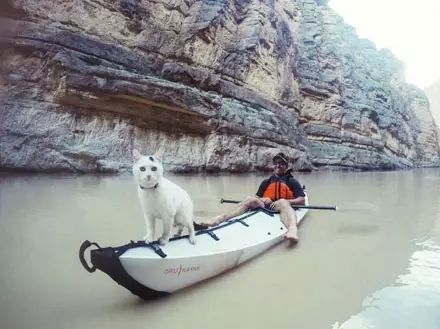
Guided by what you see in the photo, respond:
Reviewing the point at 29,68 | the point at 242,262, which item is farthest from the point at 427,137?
the point at 242,262

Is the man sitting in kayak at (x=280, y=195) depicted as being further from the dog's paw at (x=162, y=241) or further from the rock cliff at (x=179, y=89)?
the rock cliff at (x=179, y=89)

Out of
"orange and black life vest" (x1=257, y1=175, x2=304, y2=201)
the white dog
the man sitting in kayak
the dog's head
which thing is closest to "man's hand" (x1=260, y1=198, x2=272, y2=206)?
the man sitting in kayak

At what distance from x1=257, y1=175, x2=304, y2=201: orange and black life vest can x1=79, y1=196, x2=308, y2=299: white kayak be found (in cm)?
65

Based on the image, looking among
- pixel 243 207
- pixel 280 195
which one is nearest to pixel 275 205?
pixel 280 195

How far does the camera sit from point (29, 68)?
587 cm

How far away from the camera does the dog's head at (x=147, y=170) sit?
1.27 meters

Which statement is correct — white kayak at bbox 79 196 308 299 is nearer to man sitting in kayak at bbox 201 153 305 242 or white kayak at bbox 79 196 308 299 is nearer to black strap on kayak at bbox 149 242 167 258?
black strap on kayak at bbox 149 242 167 258

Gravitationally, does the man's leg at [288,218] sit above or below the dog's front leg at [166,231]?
below

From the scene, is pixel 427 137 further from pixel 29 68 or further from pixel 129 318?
pixel 129 318

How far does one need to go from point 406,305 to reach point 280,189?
139 centimetres

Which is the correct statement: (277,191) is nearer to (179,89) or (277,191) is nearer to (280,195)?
(280,195)

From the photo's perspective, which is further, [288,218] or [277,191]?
[277,191]

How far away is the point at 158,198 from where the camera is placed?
1372mm

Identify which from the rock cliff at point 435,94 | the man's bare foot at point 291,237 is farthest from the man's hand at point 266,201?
the rock cliff at point 435,94
